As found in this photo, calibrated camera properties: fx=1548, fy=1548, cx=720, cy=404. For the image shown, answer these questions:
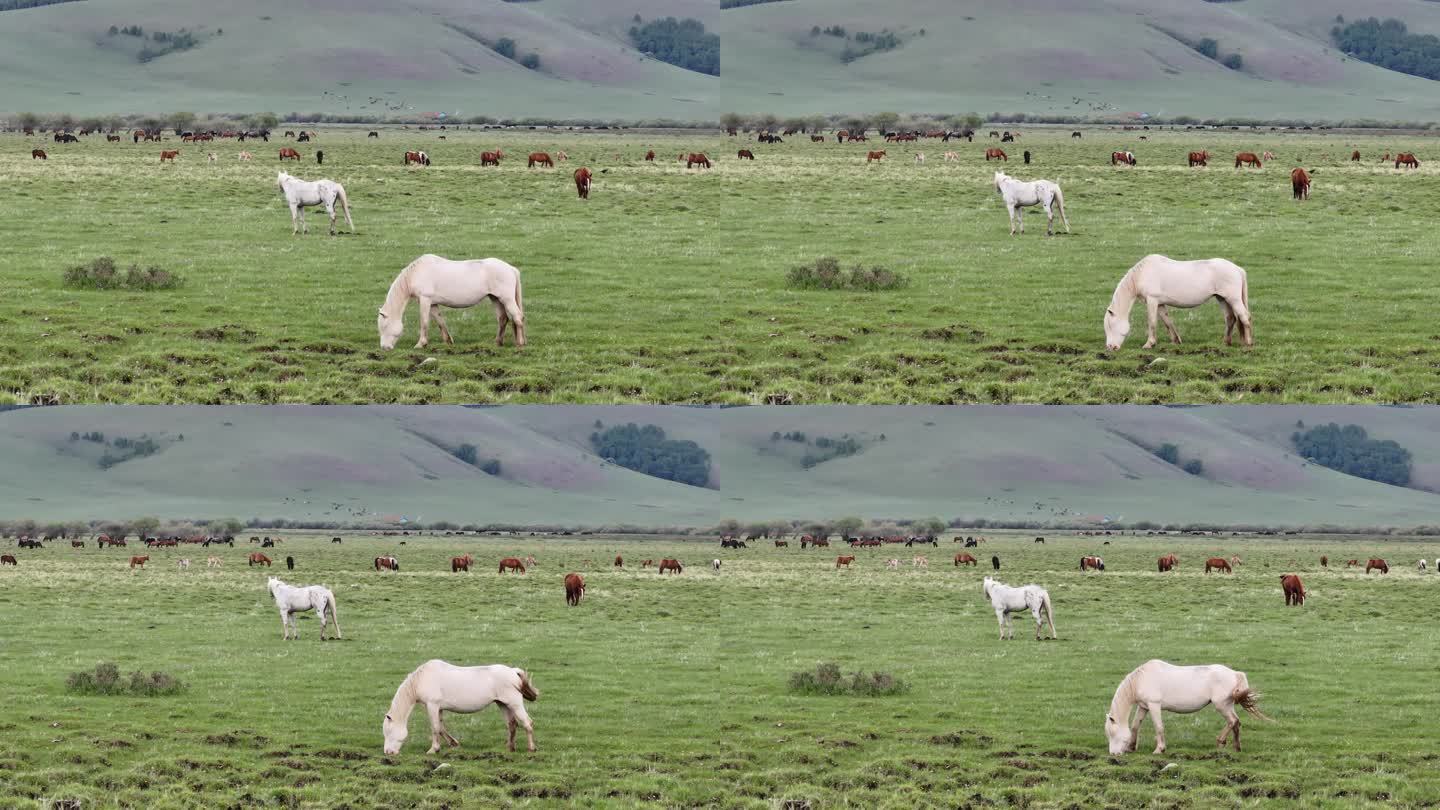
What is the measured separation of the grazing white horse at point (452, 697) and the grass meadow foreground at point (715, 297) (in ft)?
20.4

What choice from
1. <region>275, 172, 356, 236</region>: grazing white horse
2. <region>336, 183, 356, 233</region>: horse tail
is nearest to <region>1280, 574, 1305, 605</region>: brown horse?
<region>336, 183, 356, 233</region>: horse tail

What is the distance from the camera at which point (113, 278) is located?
113 feet

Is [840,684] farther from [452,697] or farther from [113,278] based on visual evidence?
[113,278]

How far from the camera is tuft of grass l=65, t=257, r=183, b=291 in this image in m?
34.3

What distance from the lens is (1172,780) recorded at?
1967 cm

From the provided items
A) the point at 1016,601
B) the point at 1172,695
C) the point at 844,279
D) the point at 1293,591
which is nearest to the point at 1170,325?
the point at 1016,601

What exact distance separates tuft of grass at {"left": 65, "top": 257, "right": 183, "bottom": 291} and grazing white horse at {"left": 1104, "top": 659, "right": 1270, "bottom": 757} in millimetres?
23017

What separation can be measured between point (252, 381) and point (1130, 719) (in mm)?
15961

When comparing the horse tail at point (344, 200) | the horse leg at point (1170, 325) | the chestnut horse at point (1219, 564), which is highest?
the horse tail at point (344, 200)

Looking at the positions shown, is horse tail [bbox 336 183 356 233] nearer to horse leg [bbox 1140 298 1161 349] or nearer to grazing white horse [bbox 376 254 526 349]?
grazing white horse [bbox 376 254 526 349]

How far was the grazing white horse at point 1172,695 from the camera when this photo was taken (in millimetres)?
20984

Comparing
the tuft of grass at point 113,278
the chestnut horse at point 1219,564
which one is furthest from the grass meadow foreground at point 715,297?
the chestnut horse at point 1219,564

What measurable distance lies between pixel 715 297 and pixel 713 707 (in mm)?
12055

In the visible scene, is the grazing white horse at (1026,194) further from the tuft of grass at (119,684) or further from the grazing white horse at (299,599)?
the tuft of grass at (119,684)
